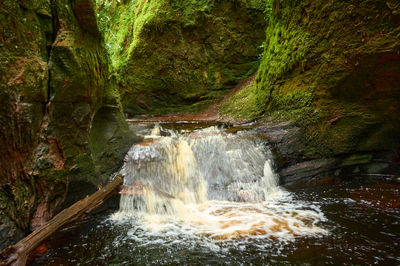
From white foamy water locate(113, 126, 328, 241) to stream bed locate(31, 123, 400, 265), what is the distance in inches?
0.7

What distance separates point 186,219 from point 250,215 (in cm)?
104

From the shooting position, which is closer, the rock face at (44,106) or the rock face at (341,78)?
the rock face at (44,106)

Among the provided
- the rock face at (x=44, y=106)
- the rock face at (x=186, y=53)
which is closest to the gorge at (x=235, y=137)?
the rock face at (x=44, y=106)

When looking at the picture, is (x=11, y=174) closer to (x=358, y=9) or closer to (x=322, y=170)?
(x=322, y=170)

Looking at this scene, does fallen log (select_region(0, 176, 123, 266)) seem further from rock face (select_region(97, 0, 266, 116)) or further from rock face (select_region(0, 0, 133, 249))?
rock face (select_region(97, 0, 266, 116))

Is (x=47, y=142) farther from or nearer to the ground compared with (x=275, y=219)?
farther from the ground

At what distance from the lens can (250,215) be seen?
12.9 ft

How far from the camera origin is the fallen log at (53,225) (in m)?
2.30

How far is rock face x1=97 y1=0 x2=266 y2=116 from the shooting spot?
10.6 metres

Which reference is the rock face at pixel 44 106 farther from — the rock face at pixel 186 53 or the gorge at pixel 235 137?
the rock face at pixel 186 53

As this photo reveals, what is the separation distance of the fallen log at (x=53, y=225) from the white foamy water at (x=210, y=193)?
1.41ft

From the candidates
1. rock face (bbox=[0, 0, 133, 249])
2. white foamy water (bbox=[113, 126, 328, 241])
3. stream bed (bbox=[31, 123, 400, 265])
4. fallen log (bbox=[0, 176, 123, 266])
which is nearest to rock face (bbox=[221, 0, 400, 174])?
stream bed (bbox=[31, 123, 400, 265])

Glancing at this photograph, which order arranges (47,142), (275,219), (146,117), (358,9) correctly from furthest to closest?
(146,117) < (358,9) < (275,219) < (47,142)

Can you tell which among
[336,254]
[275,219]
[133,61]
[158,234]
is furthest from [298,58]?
[133,61]
